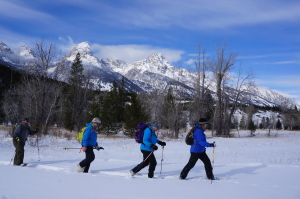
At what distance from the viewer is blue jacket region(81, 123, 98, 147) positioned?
270 inches

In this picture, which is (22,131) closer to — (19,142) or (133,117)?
(19,142)

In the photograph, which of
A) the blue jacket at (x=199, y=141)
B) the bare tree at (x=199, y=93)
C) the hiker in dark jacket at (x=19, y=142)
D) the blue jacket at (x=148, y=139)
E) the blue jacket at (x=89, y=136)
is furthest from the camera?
the bare tree at (x=199, y=93)

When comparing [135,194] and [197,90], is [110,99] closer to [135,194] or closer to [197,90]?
[197,90]

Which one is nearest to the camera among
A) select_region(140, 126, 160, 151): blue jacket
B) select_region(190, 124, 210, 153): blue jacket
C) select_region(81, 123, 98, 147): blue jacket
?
select_region(190, 124, 210, 153): blue jacket

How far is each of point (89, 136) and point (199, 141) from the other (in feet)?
10.2

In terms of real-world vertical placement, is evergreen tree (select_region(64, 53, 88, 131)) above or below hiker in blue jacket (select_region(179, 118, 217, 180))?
above

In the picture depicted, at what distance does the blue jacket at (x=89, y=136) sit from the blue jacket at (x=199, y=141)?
114 inches

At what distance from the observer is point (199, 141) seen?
615 cm

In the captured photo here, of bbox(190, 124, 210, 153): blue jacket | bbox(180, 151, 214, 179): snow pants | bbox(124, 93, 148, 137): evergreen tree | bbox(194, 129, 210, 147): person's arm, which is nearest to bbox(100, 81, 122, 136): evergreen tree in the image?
bbox(124, 93, 148, 137): evergreen tree

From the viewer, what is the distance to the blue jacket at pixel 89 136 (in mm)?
6867

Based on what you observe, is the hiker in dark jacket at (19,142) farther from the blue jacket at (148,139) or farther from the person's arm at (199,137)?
the person's arm at (199,137)

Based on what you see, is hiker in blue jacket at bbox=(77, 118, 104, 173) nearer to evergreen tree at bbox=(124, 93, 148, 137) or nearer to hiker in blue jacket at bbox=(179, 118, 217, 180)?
hiker in blue jacket at bbox=(179, 118, 217, 180)

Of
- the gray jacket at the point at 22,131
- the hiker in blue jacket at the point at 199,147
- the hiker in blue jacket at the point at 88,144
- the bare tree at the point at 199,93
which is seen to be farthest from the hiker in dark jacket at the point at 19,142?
the bare tree at the point at 199,93

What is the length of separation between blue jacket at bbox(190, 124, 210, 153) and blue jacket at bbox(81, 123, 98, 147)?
9.49 ft
